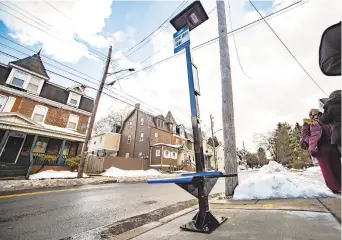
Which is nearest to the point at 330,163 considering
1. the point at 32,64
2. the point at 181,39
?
the point at 181,39

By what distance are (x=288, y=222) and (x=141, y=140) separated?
95.9 feet

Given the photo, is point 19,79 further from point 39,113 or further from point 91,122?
point 91,122

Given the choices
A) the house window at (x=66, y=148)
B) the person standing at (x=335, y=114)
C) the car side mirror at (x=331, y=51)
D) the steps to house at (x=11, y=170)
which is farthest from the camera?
the house window at (x=66, y=148)

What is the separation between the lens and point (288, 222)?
2039 mm

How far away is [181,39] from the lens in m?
2.86

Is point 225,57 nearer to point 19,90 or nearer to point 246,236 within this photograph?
point 246,236

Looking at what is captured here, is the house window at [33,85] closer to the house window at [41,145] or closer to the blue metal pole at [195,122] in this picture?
the house window at [41,145]

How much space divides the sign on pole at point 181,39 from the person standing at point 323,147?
6.27 feet

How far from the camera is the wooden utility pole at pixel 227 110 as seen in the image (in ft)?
15.4

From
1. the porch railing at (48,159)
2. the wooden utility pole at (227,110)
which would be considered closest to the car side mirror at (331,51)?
the wooden utility pole at (227,110)

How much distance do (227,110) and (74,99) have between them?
1847 centimetres

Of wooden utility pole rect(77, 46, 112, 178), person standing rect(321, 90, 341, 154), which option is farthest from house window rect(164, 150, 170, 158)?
person standing rect(321, 90, 341, 154)

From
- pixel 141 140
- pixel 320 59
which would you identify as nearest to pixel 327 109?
pixel 320 59

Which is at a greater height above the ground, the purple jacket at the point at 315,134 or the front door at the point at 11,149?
the front door at the point at 11,149
